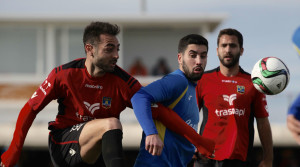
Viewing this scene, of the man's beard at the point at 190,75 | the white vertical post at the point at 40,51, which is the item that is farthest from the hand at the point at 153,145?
the white vertical post at the point at 40,51

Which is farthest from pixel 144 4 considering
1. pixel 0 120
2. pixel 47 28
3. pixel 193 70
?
pixel 193 70

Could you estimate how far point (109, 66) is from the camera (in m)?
5.38

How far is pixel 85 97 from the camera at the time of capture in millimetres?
5531

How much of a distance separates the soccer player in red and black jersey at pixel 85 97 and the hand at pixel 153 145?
0.74m

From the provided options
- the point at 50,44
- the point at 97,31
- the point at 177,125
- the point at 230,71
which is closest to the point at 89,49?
A: the point at 97,31

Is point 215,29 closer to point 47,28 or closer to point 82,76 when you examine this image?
point 47,28

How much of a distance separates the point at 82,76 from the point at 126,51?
1471 cm

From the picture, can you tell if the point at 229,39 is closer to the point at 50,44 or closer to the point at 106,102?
the point at 106,102

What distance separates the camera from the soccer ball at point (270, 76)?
6.17m

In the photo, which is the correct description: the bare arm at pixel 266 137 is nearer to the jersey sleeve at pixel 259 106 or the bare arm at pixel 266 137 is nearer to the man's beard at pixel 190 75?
the jersey sleeve at pixel 259 106

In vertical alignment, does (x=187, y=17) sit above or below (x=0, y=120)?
above

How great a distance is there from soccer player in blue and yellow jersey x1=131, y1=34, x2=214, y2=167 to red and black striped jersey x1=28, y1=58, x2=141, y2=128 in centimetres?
55

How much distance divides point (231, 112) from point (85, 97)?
1871 mm

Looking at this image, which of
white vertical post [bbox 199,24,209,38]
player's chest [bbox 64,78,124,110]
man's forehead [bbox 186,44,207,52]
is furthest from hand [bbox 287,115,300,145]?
white vertical post [bbox 199,24,209,38]
